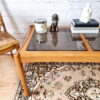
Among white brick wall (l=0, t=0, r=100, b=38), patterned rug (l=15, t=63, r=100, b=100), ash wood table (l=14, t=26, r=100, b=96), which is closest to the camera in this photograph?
ash wood table (l=14, t=26, r=100, b=96)

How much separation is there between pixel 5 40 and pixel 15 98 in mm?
620

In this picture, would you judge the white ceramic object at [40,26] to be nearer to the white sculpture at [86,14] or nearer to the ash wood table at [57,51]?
the ash wood table at [57,51]

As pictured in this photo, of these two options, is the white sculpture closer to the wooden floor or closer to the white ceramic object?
the white ceramic object

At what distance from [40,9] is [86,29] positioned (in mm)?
613

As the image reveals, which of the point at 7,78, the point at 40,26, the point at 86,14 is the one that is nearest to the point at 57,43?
the point at 40,26

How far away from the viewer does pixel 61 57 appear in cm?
114

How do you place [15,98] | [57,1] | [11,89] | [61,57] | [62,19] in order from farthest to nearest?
[62,19]
[57,1]
[11,89]
[15,98]
[61,57]

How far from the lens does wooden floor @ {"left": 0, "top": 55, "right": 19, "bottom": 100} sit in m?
1.45

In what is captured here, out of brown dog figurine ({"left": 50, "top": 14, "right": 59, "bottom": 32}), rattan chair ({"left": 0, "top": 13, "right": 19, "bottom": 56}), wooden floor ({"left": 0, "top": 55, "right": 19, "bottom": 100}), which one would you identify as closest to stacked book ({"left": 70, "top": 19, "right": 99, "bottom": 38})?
brown dog figurine ({"left": 50, "top": 14, "right": 59, "bottom": 32})

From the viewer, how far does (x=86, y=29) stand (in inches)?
57.2

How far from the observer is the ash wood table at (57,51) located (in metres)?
1.14

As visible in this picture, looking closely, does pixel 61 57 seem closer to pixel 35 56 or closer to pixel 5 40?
pixel 35 56

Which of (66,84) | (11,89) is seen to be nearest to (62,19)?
(66,84)

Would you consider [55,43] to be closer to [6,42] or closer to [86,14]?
[86,14]
